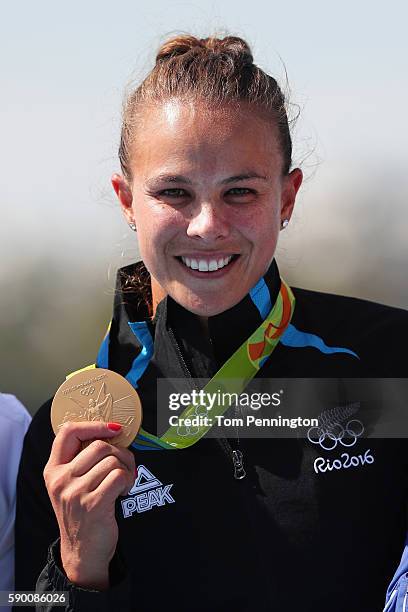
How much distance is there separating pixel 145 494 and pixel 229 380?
39 centimetres

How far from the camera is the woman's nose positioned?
8.29 ft

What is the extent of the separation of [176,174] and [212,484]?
828mm

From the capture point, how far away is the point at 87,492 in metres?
2.37

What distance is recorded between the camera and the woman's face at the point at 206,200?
2543mm

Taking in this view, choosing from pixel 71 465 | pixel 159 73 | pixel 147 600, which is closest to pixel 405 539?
pixel 147 600

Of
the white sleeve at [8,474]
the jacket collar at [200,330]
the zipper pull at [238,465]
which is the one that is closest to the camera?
the zipper pull at [238,465]

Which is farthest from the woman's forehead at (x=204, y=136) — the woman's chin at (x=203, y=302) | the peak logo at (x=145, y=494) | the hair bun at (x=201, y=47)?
the peak logo at (x=145, y=494)

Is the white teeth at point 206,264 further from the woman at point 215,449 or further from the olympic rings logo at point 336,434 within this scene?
the olympic rings logo at point 336,434

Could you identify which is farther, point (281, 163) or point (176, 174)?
point (281, 163)

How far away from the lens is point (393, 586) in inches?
95.6

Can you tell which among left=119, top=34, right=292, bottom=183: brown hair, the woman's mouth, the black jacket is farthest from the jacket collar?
left=119, top=34, right=292, bottom=183: brown hair

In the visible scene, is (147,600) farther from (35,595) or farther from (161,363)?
(161,363)

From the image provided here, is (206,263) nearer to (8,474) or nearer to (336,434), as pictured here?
(336,434)

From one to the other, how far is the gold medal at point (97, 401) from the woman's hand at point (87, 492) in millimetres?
82
